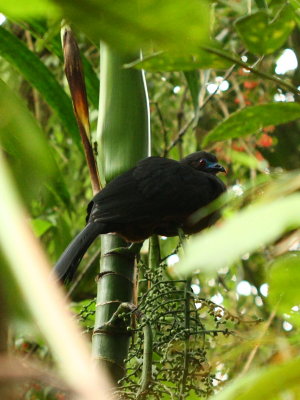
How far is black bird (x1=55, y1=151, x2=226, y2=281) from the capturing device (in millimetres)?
1519

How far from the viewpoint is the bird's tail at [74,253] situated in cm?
147

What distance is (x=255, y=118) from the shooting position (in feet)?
2.01

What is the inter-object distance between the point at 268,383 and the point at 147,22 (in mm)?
158

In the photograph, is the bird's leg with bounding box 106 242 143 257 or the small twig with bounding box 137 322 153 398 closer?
the small twig with bounding box 137 322 153 398

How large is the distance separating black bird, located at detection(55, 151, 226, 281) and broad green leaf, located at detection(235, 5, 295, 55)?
0.83 metres

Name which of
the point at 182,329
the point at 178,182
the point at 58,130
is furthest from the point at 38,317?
the point at 58,130

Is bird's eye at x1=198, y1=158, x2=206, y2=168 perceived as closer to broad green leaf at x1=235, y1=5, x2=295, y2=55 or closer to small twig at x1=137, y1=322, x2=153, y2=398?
small twig at x1=137, y1=322, x2=153, y2=398

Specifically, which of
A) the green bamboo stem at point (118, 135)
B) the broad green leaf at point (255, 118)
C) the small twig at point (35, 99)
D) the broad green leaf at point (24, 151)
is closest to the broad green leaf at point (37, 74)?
the green bamboo stem at point (118, 135)

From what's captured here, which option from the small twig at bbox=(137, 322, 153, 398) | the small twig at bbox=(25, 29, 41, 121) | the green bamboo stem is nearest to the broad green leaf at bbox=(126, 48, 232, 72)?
the small twig at bbox=(137, 322, 153, 398)

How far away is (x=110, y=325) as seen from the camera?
3.68 feet

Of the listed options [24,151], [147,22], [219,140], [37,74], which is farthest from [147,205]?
[147,22]

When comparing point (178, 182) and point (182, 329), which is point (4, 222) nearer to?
point (182, 329)

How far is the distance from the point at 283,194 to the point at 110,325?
0.83 meters

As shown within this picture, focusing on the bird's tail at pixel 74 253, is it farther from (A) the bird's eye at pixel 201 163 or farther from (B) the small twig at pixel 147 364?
(A) the bird's eye at pixel 201 163
